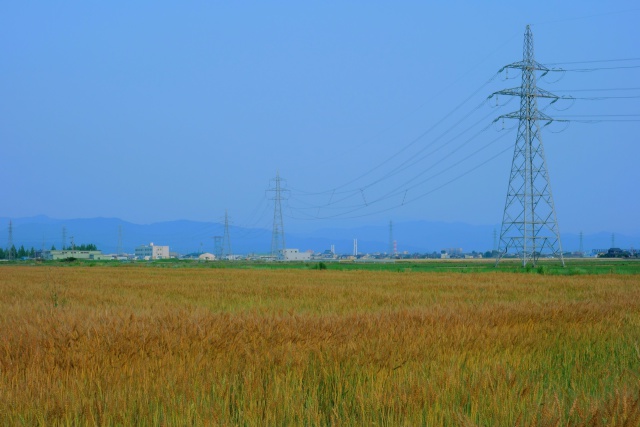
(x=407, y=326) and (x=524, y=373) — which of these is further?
(x=407, y=326)

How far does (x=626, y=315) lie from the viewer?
9.02 m

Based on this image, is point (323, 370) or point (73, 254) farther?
point (73, 254)

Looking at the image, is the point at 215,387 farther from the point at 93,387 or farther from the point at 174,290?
the point at 174,290

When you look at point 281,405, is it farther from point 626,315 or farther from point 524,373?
point 626,315

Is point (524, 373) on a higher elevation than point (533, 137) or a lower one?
lower

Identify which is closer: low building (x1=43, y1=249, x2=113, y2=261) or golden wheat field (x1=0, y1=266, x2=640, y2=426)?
golden wheat field (x1=0, y1=266, x2=640, y2=426)

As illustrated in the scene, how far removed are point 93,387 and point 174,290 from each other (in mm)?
13105

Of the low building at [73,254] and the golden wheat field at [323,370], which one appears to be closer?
the golden wheat field at [323,370]

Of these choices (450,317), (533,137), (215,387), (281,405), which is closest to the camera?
(281,405)

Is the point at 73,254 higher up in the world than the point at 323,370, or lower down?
higher up

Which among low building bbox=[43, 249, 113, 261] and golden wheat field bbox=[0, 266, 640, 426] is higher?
low building bbox=[43, 249, 113, 261]

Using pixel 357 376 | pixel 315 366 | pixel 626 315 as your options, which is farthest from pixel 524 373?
pixel 626 315

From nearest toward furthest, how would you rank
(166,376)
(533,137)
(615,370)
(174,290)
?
(166,376) < (615,370) < (174,290) < (533,137)

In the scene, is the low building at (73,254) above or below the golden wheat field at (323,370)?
above
